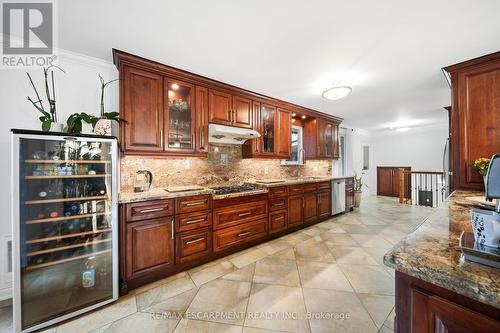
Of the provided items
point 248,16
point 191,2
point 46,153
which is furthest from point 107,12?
point 46,153

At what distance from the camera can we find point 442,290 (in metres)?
0.61

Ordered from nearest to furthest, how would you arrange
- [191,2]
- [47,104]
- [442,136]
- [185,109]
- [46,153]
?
1. [191,2]
2. [46,153]
3. [47,104]
4. [185,109]
5. [442,136]

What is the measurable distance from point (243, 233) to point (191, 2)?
2.54 m

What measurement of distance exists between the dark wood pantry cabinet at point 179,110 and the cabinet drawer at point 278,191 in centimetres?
64

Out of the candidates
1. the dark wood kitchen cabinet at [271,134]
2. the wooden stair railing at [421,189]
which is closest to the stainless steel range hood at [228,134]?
the dark wood kitchen cabinet at [271,134]

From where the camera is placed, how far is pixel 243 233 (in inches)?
106

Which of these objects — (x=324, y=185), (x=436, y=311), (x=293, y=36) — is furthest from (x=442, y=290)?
(x=324, y=185)

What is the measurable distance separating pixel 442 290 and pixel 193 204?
208 cm

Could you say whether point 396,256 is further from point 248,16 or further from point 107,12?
point 107,12

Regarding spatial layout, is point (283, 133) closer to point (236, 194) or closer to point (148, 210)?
point (236, 194)

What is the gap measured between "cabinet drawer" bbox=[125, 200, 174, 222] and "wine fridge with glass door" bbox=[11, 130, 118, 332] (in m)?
0.13

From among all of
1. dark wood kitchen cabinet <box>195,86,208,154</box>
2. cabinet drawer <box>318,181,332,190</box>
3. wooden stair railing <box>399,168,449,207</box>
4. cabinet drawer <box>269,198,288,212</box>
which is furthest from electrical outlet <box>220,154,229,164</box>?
wooden stair railing <box>399,168,449,207</box>

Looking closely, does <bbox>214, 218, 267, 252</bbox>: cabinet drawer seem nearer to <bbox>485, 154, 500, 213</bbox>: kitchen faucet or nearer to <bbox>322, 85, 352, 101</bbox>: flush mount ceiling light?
<bbox>322, 85, 352, 101</bbox>: flush mount ceiling light

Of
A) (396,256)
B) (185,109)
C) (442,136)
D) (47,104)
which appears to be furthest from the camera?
(442,136)
